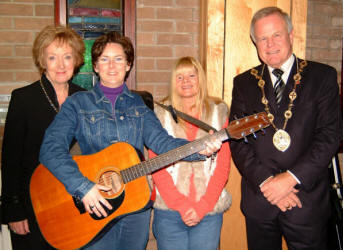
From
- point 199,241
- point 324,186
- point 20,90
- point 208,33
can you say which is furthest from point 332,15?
point 20,90

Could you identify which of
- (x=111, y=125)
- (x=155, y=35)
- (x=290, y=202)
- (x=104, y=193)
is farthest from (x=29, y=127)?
(x=290, y=202)

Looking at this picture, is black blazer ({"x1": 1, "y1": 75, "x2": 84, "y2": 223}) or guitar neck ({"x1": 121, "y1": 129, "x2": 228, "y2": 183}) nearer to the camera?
guitar neck ({"x1": 121, "y1": 129, "x2": 228, "y2": 183})

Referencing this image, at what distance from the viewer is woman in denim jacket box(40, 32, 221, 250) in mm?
1729

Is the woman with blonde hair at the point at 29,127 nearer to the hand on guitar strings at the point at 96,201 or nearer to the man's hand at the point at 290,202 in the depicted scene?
the hand on guitar strings at the point at 96,201

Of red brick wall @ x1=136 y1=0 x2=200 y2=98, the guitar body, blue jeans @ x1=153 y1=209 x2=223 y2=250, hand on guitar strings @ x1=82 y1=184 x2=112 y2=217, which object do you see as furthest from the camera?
red brick wall @ x1=136 y1=0 x2=200 y2=98

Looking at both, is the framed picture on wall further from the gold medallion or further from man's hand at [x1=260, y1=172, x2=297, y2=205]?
man's hand at [x1=260, y1=172, x2=297, y2=205]

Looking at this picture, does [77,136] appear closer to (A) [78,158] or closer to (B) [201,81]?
(A) [78,158]

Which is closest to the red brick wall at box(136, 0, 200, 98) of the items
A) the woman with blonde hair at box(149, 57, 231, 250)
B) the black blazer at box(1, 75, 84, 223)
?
the woman with blonde hair at box(149, 57, 231, 250)

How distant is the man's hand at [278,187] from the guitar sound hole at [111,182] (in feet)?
3.01

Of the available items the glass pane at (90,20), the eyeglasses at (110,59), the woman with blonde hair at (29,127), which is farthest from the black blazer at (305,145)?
the glass pane at (90,20)

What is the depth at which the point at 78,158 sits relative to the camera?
1823 mm

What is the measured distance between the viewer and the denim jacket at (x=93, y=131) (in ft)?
5.43

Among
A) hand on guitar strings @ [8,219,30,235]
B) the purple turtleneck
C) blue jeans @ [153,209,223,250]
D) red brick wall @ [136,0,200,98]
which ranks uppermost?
red brick wall @ [136,0,200,98]

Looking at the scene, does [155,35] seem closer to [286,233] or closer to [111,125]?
[111,125]
